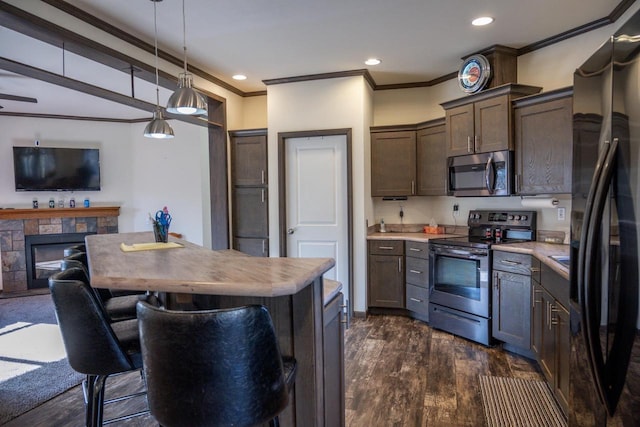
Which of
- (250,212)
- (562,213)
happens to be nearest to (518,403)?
(562,213)

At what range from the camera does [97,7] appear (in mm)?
2738

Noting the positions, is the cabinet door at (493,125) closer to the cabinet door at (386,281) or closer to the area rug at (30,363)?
the cabinet door at (386,281)

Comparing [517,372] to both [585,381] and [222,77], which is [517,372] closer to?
[585,381]

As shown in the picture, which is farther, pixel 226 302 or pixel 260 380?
pixel 226 302

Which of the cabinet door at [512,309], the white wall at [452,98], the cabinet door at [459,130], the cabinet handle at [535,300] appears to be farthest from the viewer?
the cabinet door at [459,130]

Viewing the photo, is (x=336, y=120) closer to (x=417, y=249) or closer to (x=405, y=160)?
(x=405, y=160)

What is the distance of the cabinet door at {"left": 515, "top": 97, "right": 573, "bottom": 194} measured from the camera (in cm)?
311

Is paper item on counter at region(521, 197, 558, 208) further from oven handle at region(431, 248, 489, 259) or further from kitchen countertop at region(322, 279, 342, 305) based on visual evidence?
kitchen countertop at region(322, 279, 342, 305)

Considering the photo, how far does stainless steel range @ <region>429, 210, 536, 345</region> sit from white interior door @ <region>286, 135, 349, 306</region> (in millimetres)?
1002

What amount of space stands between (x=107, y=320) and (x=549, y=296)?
2.56 m

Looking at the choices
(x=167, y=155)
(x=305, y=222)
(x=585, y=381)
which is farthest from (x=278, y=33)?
(x=167, y=155)

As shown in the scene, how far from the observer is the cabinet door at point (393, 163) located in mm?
4418

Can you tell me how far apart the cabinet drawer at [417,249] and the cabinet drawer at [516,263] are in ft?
2.47

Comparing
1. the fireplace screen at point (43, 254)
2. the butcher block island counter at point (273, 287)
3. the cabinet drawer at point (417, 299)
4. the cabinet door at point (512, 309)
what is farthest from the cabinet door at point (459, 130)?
the fireplace screen at point (43, 254)
